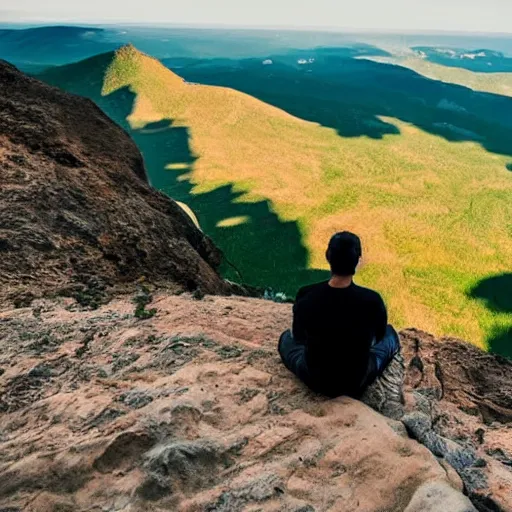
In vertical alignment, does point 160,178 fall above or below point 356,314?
below

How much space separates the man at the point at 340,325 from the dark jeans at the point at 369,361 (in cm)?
2

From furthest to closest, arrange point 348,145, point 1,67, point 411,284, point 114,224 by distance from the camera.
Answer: point 348,145
point 411,284
point 1,67
point 114,224

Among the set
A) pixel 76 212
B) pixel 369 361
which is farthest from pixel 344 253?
pixel 76 212

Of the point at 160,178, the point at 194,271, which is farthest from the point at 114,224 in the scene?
the point at 160,178

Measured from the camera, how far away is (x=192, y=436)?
5922 millimetres

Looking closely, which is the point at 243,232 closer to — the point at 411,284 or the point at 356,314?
the point at 411,284

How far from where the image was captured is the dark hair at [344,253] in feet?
20.2

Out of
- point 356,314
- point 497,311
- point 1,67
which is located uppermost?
point 1,67

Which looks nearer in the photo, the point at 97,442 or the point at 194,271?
the point at 97,442

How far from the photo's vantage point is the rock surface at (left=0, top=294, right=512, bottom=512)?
5.13 meters

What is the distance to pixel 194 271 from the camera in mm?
13375

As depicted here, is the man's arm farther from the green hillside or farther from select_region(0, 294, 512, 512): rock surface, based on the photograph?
the green hillside

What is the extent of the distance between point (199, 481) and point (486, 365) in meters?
10.7

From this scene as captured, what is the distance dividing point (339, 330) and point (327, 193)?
5761 cm
